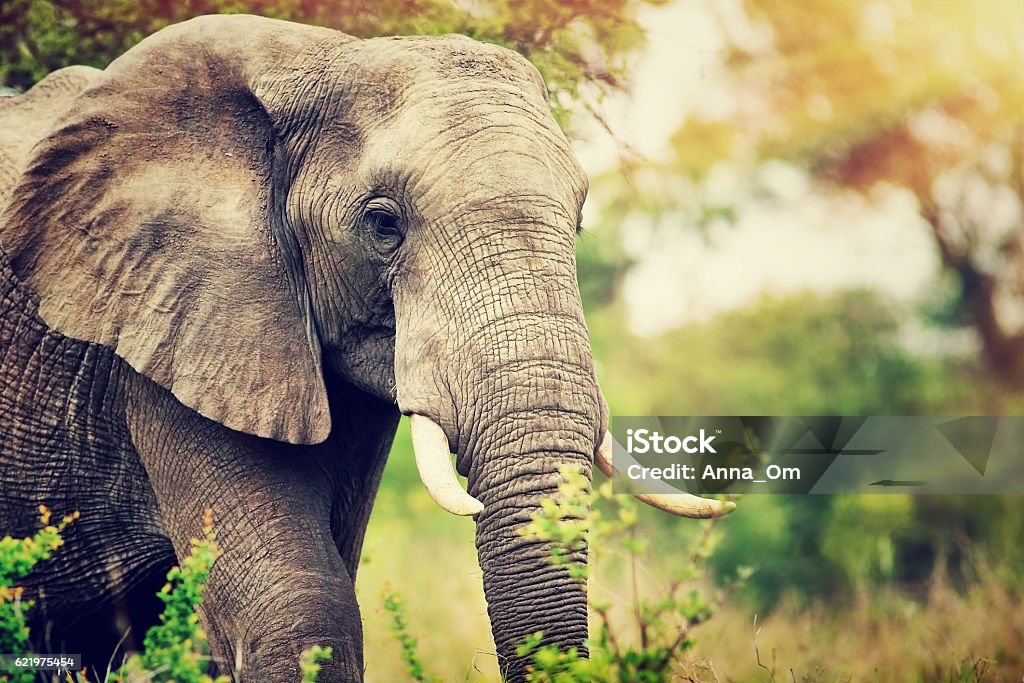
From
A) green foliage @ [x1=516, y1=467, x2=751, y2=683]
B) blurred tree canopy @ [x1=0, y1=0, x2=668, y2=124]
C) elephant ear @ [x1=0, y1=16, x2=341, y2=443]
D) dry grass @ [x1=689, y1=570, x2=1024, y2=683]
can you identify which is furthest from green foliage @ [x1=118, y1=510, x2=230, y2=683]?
blurred tree canopy @ [x1=0, y1=0, x2=668, y2=124]

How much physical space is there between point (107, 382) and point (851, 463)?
749 cm

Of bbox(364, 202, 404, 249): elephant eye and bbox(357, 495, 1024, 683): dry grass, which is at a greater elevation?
bbox(364, 202, 404, 249): elephant eye

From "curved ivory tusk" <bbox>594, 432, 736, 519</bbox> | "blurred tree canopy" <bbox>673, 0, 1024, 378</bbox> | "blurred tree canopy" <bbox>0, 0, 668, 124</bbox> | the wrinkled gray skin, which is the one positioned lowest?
"curved ivory tusk" <bbox>594, 432, 736, 519</bbox>

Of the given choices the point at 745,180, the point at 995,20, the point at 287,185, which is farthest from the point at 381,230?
the point at 745,180

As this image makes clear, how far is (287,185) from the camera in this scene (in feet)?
13.0

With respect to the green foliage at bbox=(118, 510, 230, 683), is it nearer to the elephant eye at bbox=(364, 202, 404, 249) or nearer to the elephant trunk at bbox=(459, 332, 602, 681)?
the elephant trunk at bbox=(459, 332, 602, 681)

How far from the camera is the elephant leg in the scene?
3.77m

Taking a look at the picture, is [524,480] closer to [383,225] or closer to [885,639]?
[383,225]

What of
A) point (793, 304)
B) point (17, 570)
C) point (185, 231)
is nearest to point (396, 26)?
point (185, 231)

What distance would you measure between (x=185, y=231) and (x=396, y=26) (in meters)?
1.89

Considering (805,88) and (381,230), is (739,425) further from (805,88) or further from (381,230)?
(805,88)

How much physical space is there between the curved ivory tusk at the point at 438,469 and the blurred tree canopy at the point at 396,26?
→ 2186 millimetres

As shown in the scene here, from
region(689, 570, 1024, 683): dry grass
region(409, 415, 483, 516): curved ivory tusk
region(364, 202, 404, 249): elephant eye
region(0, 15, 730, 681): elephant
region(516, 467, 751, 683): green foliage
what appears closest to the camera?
region(516, 467, 751, 683): green foliage

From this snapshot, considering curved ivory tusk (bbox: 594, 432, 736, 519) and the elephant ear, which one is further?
the elephant ear
